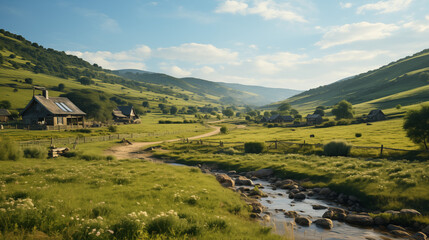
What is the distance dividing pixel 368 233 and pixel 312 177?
1156cm

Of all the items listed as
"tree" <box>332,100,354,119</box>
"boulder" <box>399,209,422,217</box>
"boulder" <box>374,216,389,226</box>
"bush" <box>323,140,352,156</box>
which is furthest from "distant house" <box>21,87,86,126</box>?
"tree" <box>332,100,354,119</box>

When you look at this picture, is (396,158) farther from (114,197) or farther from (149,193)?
(114,197)

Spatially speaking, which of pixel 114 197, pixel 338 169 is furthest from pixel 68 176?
pixel 338 169

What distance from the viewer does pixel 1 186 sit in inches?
475

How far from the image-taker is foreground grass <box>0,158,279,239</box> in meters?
6.93

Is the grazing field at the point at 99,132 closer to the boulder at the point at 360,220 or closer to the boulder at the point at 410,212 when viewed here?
the boulder at the point at 360,220

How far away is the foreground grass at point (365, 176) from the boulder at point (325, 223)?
5548mm

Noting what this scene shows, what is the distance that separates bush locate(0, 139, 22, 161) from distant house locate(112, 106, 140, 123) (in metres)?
98.9

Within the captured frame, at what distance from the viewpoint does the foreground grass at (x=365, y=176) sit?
54.5 ft

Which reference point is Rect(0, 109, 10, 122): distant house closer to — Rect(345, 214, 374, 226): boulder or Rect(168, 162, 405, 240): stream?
Rect(168, 162, 405, 240): stream

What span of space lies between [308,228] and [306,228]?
142 millimetres

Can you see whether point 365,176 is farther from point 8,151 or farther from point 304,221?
point 8,151

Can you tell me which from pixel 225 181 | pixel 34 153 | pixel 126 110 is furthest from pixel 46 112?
pixel 225 181

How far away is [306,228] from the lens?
13742 mm
